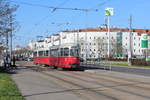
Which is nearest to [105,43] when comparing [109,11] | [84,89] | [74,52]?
[109,11]

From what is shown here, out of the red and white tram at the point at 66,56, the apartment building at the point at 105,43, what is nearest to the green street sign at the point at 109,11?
the red and white tram at the point at 66,56

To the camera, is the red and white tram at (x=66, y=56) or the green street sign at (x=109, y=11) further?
the green street sign at (x=109, y=11)

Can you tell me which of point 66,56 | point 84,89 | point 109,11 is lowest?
point 84,89

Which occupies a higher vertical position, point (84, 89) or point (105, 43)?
point (105, 43)

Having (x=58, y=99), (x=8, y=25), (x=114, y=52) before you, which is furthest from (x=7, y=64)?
(x=114, y=52)

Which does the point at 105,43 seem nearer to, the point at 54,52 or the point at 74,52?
the point at 54,52

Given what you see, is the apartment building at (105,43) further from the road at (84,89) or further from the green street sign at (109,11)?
the road at (84,89)

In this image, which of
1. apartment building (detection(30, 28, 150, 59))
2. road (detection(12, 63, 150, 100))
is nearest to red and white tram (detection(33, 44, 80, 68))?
road (detection(12, 63, 150, 100))

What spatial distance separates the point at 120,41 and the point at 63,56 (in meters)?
120

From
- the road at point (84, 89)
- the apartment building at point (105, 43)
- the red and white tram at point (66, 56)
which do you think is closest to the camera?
the road at point (84, 89)

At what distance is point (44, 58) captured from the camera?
5091 centimetres

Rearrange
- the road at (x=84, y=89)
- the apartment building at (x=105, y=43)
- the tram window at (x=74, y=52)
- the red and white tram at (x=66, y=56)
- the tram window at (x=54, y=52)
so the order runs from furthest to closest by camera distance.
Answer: the apartment building at (x=105, y=43), the tram window at (x=54, y=52), the tram window at (x=74, y=52), the red and white tram at (x=66, y=56), the road at (x=84, y=89)

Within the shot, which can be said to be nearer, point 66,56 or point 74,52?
point 66,56

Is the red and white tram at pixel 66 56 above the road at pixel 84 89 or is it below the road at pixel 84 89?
above
